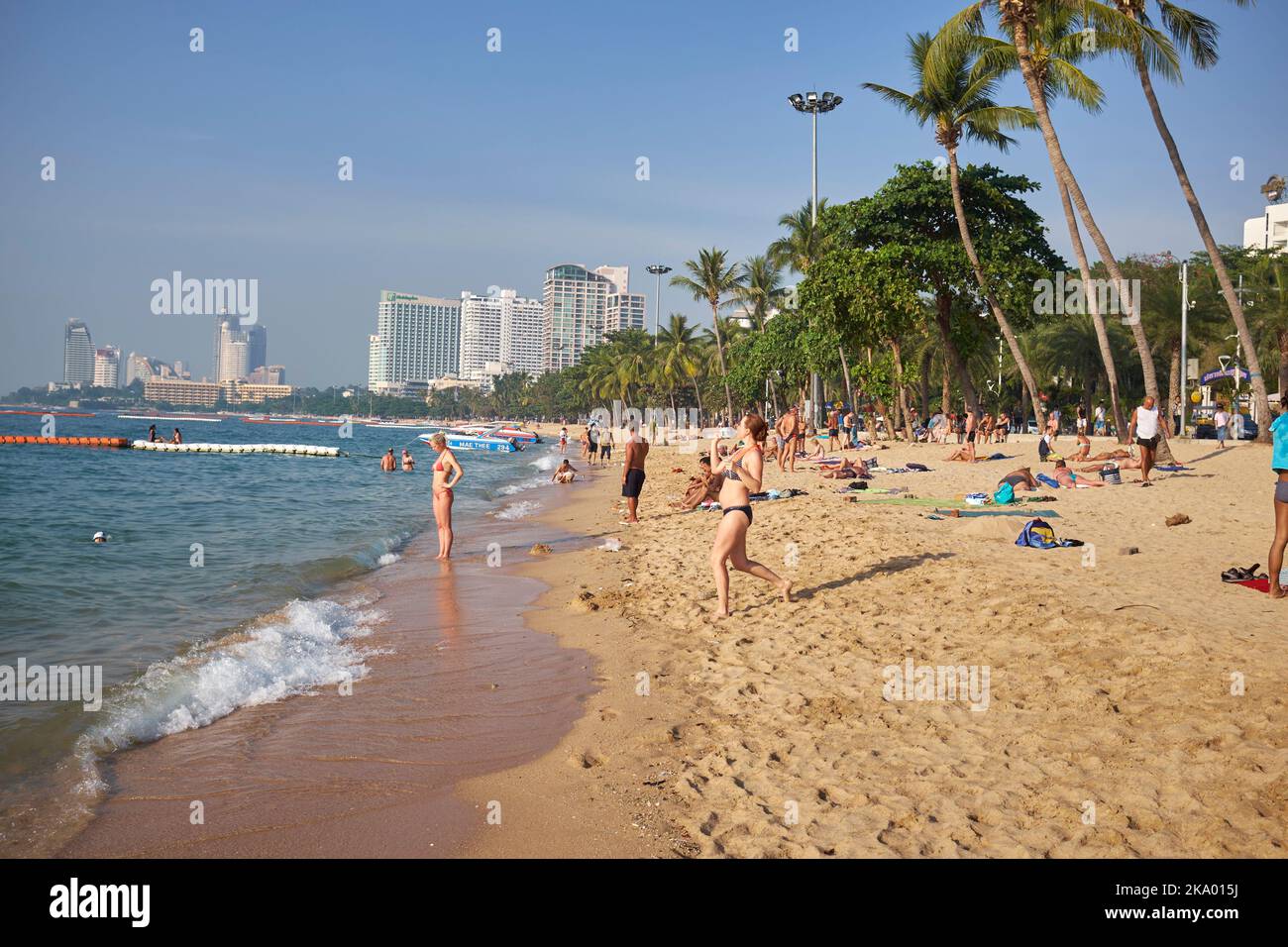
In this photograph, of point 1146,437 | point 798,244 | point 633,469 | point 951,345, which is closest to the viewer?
point 633,469

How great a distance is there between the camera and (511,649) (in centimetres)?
751

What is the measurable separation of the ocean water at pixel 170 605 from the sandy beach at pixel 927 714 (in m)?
2.22

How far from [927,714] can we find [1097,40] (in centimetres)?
1999

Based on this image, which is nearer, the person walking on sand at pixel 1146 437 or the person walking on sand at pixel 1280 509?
the person walking on sand at pixel 1280 509

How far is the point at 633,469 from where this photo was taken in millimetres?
15641

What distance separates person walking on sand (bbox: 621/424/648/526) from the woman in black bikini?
7258 millimetres

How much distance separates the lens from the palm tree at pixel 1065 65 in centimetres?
1967

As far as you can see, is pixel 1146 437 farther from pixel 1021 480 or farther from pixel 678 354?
pixel 678 354

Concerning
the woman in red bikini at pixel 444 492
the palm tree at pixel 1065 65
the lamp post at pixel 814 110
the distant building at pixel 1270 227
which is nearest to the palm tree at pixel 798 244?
the lamp post at pixel 814 110

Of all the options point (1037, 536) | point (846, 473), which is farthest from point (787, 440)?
point (1037, 536)

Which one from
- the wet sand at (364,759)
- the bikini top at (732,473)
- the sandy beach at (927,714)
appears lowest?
the wet sand at (364,759)

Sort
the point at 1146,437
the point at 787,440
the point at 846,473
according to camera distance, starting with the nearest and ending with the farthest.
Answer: the point at 1146,437
the point at 846,473
the point at 787,440

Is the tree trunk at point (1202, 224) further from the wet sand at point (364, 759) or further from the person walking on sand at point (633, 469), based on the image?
the wet sand at point (364, 759)

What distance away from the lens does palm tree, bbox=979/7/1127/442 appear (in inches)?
774
